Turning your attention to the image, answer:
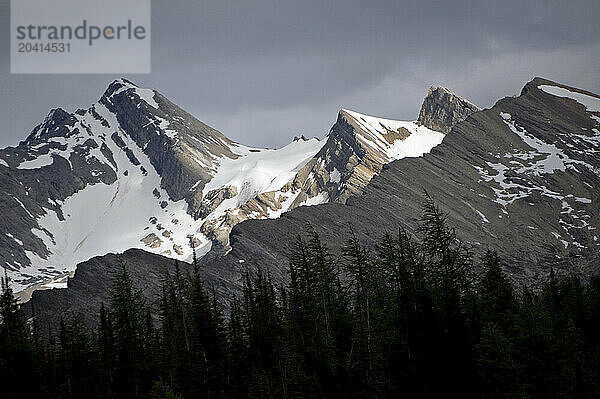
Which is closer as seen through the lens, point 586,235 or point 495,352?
point 495,352

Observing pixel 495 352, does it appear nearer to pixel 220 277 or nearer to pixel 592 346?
pixel 592 346

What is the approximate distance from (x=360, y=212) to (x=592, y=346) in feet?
425

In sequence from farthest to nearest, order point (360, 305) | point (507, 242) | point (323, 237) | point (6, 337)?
point (507, 242) → point (323, 237) → point (6, 337) → point (360, 305)

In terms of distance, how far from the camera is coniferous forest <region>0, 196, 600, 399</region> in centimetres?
4869

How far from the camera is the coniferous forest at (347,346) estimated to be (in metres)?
48.7

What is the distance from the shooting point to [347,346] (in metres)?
54.2

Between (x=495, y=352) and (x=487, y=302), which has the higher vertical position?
(x=487, y=302)

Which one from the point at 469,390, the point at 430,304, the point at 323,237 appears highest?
the point at 323,237

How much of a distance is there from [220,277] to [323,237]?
32570 millimetres

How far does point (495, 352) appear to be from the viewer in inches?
1869

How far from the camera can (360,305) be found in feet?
171

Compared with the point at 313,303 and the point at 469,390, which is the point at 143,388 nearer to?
the point at 313,303

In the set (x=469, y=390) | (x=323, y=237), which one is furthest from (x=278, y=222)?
(x=469, y=390)

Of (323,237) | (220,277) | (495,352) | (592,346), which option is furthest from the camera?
(323,237)
